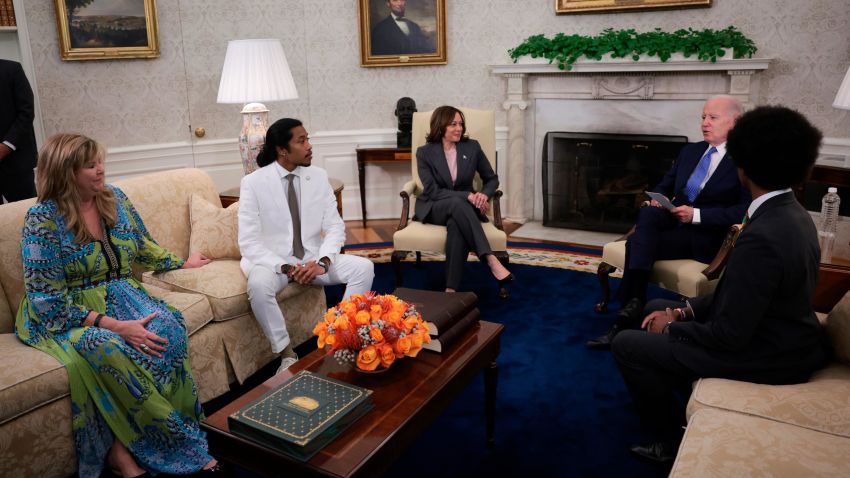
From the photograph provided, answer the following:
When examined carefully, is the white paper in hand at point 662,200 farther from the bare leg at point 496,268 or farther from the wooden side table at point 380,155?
the wooden side table at point 380,155

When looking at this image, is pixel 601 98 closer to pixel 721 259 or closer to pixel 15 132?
pixel 721 259

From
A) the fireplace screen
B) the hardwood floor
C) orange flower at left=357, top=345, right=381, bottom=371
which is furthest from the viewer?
the hardwood floor

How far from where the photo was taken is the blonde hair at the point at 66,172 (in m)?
2.50

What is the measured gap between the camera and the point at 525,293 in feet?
14.1

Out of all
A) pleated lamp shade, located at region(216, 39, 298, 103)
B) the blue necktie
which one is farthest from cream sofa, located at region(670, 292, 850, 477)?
pleated lamp shade, located at region(216, 39, 298, 103)

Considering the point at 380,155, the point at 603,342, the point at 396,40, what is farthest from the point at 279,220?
the point at 396,40

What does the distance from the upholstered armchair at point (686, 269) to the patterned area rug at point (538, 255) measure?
97 centimetres

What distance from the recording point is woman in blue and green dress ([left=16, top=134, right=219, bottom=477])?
243 cm

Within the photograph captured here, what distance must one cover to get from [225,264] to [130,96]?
2791mm

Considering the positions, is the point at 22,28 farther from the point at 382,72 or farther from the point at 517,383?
the point at 517,383

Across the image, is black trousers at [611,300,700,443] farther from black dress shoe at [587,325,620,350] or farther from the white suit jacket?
the white suit jacket

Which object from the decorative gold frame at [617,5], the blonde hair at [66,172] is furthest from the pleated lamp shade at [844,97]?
the blonde hair at [66,172]

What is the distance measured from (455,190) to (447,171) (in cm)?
14

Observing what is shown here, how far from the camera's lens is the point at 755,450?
1740 mm
